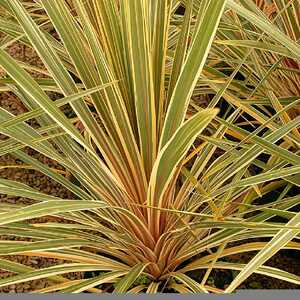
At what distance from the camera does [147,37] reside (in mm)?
817

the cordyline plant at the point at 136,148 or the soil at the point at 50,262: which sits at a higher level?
the cordyline plant at the point at 136,148

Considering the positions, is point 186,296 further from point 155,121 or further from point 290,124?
point 290,124

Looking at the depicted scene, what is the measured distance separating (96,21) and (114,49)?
0.28 ft

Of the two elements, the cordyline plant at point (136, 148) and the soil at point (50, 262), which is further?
the soil at point (50, 262)

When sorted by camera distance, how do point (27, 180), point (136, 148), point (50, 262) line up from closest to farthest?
1. point (136, 148)
2. point (50, 262)
3. point (27, 180)

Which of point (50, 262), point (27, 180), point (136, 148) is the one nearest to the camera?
point (136, 148)

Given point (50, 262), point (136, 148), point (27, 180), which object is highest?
point (136, 148)

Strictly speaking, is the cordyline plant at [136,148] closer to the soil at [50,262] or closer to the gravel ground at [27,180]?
the soil at [50,262]

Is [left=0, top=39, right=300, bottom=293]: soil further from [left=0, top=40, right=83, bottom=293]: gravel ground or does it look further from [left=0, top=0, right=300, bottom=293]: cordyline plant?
[left=0, top=0, right=300, bottom=293]: cordyline plant

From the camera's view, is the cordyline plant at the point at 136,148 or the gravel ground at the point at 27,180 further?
the gravel ground at the point at 27,180

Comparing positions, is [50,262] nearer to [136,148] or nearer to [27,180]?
[27,180]

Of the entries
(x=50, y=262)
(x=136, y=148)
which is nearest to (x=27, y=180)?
(x=50, y=262)

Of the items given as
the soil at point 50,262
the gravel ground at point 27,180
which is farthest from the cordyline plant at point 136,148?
the gravel ground at point 27,180

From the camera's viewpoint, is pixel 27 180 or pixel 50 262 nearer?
pixel 50 262
